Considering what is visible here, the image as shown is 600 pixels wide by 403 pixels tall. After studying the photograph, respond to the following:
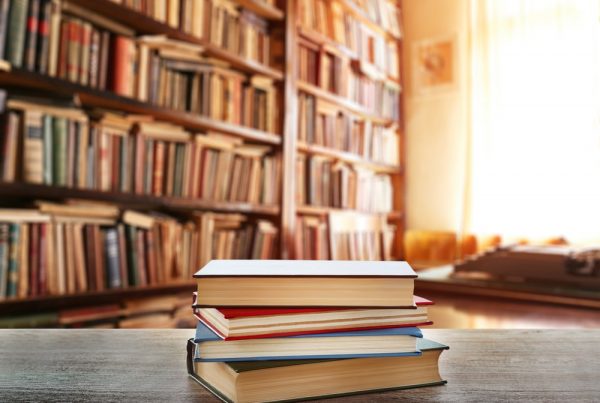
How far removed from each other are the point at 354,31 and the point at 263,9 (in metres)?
1.01

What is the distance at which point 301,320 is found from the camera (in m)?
0.42

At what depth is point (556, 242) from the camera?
9.96ft

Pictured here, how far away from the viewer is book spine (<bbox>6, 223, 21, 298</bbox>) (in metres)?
1.52

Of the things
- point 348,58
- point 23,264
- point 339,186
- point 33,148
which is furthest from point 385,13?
point 23,264

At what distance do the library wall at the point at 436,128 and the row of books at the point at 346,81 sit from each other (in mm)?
220

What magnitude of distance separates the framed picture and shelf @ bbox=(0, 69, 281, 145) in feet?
5.81

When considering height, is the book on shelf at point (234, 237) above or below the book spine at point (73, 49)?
below

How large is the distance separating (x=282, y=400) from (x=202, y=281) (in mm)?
119

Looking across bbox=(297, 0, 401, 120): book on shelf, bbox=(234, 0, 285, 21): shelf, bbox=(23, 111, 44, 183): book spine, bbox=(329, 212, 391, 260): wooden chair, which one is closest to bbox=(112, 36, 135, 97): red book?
bbox=(23, 111, 44, 183): book spine

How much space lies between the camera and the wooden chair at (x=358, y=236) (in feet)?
9.96

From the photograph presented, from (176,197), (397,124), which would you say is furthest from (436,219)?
(176,197)

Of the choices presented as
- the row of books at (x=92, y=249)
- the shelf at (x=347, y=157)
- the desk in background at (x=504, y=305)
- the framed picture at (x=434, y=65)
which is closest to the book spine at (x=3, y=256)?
the row of books at (x=92, y=249)

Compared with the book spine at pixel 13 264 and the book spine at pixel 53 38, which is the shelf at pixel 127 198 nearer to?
the book spine at pixel 13 264

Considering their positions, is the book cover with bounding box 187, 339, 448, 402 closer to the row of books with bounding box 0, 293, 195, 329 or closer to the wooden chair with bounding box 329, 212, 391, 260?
the row of books with bounding box 0, 293, 195, 329
